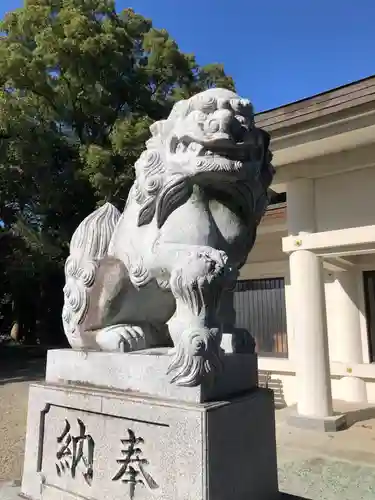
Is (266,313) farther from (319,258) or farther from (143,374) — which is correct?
(143,374)

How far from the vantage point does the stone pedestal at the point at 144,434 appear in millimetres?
1491

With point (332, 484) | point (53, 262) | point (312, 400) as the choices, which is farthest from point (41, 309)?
point (332, 484)

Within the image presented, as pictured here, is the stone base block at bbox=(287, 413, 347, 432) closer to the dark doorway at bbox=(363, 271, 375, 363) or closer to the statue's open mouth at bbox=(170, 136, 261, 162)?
the dark doorway at bbox=(363, 271, 375, 363)

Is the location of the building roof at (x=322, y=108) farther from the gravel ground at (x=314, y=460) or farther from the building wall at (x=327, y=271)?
the gravel ground at (x=314, y=460)

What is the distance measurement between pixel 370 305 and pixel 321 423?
7.77 ft

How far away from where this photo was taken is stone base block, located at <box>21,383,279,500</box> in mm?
1479

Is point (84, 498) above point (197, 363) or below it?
below

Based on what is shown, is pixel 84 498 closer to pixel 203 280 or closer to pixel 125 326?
pixel 125 326

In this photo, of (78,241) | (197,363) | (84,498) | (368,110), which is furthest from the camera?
(368,110)

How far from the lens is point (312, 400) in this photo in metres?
5.00

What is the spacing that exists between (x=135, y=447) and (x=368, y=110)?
12.7ft

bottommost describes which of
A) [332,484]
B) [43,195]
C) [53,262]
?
[332,484]

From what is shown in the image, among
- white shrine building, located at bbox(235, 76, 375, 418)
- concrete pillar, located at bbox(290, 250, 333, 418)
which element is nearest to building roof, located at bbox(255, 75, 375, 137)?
white shrine building, located at bbox(235, 76, 375, 418)

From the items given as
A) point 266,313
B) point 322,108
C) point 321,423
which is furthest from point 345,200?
point 321,423
